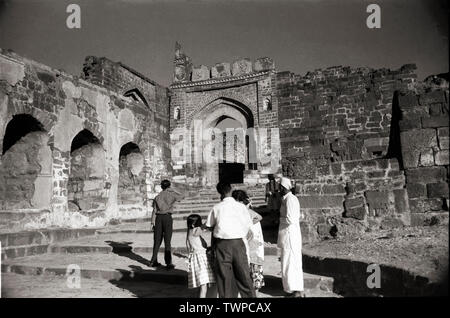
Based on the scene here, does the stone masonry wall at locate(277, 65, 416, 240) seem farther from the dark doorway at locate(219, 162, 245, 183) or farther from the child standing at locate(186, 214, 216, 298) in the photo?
the dark doorway at locate(219, 162, 245, 183)

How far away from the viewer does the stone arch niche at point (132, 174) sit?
38.2 ft

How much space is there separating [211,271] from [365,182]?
12.7ft

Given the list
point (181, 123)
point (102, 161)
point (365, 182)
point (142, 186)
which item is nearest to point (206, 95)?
point (181, 123)

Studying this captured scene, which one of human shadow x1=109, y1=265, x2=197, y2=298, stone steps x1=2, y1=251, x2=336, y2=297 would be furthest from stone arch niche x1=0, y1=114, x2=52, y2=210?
human shadow x1=109, y1=265, x2=197, y2=298

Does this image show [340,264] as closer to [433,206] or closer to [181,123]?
[433,206]

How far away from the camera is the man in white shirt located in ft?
11.8

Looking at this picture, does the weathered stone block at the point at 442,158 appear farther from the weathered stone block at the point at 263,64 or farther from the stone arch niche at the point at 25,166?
the weathered stone block at the point at 263,64

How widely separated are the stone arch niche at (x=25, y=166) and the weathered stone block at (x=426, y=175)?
7594 millimetres

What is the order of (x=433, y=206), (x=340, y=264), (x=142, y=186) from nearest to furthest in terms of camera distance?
(x=340, y=264)
(x=433, y=206)
(x=142, y=186)

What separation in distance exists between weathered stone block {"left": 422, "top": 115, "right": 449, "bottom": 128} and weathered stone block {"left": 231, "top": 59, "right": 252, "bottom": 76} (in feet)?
39.6

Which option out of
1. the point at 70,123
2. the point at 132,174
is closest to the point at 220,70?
the point at 132,174

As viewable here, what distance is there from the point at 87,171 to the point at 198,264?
7.27 metres

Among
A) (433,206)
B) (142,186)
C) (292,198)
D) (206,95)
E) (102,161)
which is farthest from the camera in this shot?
(206,95)

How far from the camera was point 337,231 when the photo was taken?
6.45 m
